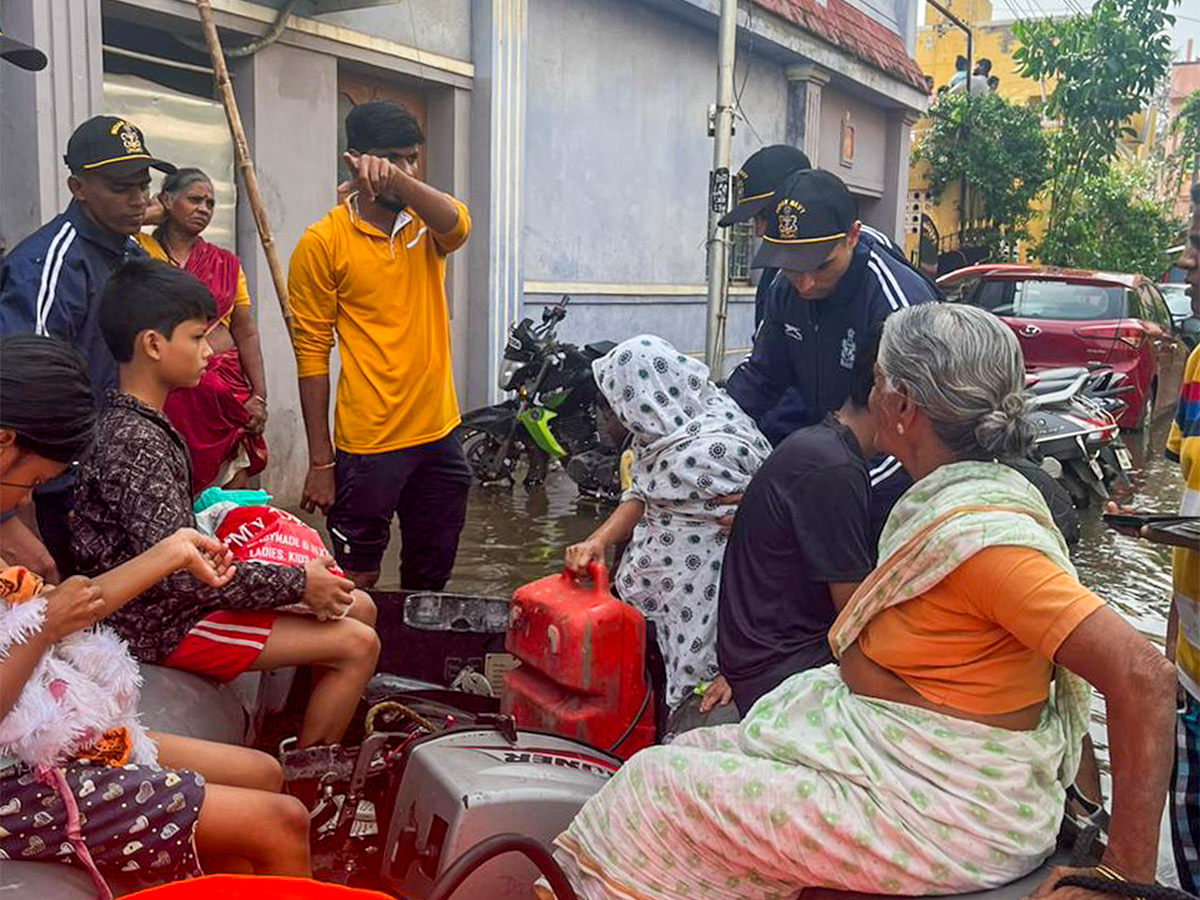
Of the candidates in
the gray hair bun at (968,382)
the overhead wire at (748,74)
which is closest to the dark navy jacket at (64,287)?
the gray hair bun at (968,382)

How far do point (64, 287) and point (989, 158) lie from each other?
19747mm

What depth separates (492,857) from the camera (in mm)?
1843

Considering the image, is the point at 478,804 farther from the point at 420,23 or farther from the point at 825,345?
the point at 420,23

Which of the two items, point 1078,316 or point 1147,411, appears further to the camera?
point 1147,411

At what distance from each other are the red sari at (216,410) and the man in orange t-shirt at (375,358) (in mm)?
543

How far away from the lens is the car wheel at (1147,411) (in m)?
11.3

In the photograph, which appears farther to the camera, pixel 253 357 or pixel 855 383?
pixel 253 357

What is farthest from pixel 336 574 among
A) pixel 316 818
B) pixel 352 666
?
pixel 316 818

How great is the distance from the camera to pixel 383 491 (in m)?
3.78

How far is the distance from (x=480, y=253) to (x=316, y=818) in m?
5.96

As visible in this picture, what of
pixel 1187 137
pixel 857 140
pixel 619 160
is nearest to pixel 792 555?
pixel 619 160

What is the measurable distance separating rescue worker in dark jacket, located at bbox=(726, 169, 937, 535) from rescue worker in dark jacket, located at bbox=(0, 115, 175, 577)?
1.84 m

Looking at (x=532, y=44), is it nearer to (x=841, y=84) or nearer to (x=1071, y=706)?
(x=841, y=84)

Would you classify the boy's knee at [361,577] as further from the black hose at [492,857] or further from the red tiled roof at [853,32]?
the red tiled roof at [853,32]
